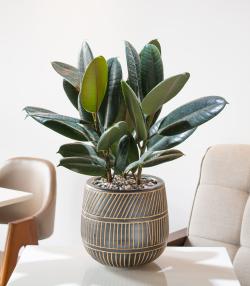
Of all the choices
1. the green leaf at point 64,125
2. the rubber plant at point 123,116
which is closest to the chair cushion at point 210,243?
the rubber plant at point 123,116

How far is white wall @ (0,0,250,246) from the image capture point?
2203 millimetres

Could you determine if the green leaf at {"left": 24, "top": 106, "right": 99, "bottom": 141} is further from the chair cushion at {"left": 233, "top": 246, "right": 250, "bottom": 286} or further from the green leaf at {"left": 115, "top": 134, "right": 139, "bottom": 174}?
the chair cushion at {"left": 233, "top": 246, "right": 250, "bottom": 286}

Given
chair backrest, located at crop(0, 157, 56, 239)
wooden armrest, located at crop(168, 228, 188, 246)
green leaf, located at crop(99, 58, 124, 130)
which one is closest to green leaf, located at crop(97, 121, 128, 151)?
green leaf, located at crop(99, 58, 124, 130)

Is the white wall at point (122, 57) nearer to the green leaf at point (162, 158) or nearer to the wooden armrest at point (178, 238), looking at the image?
the wooden armrest at point (178, 238)

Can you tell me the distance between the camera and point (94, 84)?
1139mm

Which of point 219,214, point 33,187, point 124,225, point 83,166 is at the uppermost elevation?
point 83,166

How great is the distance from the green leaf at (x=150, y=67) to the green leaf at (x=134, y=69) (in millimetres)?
13

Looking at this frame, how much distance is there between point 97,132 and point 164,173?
128 centimetres

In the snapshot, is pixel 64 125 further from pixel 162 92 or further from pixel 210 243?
pixel 210 243

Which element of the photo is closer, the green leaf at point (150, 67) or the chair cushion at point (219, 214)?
the green leaf at point (150, 67)

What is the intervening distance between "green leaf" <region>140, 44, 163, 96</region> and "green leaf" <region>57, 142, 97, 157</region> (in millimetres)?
202

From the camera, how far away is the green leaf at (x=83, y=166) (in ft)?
3.90

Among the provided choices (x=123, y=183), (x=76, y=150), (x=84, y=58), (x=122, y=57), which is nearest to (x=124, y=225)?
(x=123, y=183)

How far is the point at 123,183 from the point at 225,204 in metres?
0.71
